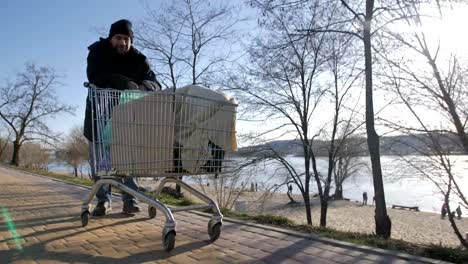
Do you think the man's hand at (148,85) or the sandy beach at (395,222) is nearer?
the man's hand at (148,85)

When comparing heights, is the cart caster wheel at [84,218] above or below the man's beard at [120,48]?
below

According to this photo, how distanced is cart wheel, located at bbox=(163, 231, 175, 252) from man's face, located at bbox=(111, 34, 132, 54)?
2.32 meters

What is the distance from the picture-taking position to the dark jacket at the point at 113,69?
4.25 metres

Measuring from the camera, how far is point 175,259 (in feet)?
10.1

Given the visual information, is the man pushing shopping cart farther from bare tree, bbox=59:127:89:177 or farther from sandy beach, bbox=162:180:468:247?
bare tree, bbox=59:127:89:177

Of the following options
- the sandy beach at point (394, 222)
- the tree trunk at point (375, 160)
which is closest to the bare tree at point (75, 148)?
the sandy beach at point (394, 222)

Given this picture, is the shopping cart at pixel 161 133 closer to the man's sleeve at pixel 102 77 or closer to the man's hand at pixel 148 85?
the man's sleeve at pixel 102 77

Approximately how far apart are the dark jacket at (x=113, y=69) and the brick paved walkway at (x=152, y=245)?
1087mm

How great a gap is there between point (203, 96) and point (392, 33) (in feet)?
29.4

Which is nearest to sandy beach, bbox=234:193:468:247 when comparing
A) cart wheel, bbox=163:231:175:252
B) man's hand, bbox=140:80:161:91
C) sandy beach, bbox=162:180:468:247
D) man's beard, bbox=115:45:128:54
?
sandy beach, bbox=162:180:468:247

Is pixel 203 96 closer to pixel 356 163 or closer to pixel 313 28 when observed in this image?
pixel 313 28

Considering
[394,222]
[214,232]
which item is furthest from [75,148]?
[214,232]

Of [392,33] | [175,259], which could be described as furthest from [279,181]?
[175,259]

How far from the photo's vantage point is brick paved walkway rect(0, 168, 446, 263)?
310 centimetres
